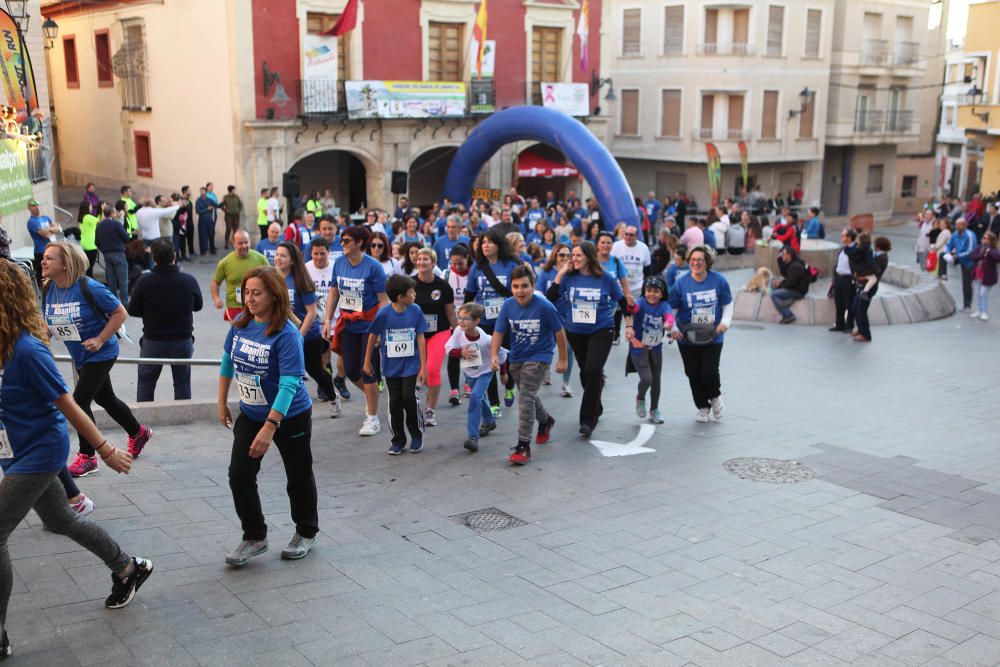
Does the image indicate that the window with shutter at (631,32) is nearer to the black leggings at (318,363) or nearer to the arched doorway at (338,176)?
the arched doorway at (338,176)

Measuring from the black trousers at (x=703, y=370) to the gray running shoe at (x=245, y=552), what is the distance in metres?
5.20

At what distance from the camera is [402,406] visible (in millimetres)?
8680

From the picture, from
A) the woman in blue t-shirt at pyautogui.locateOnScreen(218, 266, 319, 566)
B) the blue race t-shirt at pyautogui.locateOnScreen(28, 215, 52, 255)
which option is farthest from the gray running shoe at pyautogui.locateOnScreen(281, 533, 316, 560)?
the blue race t-shirt at pyautogui.locateOnScreen(28, 215, 52, 255)

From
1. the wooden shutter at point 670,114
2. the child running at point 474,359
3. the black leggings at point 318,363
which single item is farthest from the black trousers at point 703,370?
the wooden shutter at point 670,114

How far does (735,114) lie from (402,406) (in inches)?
1335

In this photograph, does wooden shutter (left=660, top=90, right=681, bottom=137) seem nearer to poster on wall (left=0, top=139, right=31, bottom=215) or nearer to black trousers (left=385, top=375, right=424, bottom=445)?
poster on wall (left=0, top=139, right=31, bottom=215)

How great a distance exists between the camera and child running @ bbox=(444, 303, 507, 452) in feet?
29.1

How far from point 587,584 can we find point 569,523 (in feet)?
3.55

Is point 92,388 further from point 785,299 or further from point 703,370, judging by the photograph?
point 785,299

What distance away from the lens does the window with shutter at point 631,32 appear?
41.2 m

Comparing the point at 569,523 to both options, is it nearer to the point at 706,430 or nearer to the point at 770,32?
the point at 706,430

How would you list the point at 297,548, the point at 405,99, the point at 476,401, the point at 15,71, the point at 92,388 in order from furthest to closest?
the point at 405,99
the point at 15,71
the point at 476,401
the point at 92,388
the point at 297,548

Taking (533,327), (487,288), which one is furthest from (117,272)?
(533,327)

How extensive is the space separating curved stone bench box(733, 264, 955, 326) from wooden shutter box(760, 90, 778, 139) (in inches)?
924
